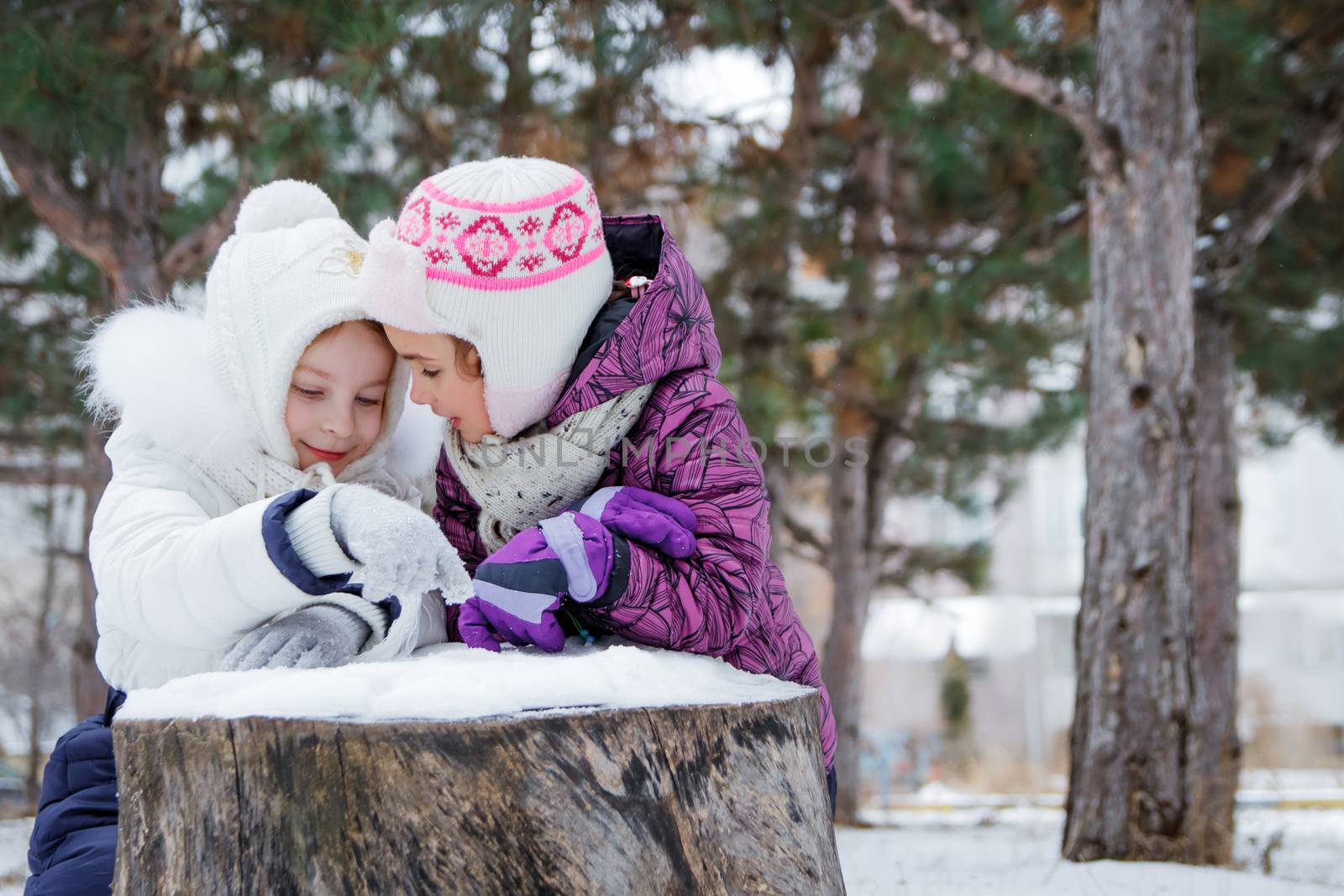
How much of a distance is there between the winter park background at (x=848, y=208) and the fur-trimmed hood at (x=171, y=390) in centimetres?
215

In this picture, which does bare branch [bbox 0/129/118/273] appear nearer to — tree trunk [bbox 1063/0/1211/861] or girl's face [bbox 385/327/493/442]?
girl's face [bbox 385/327/493/442]

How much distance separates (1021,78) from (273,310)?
123 inches

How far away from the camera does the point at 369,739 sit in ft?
3.92

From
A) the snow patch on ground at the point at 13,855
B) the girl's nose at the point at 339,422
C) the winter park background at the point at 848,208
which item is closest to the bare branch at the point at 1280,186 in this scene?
the winter park background at the point at 848,208

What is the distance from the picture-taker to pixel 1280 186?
479 cm

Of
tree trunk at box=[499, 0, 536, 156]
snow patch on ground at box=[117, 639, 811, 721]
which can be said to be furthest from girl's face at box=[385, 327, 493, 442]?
tree trunk at box=[499, 0, 536, 156]

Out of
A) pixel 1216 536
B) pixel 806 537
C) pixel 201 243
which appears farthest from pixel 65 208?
pixel 1216 536

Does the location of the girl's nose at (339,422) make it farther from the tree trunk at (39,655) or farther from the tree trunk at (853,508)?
the tree trunk at (39,655)

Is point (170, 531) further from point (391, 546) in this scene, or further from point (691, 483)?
point (691, 483)

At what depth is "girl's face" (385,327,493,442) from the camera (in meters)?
1.79

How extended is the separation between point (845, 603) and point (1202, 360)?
2805 mm

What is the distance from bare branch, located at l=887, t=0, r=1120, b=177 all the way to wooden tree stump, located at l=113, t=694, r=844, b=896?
11.0 feet

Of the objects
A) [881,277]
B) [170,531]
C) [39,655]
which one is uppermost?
[881,277]

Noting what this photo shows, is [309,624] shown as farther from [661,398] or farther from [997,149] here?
[997,149]
